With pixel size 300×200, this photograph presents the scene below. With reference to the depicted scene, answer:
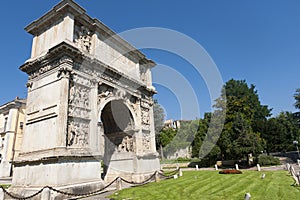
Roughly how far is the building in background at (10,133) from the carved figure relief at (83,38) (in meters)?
24.7

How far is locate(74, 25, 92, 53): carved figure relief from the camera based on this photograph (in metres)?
14.1

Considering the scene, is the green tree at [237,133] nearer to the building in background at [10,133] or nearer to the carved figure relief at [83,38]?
the carved figure relief at [83,38]

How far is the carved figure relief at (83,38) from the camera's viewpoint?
46.4 feet

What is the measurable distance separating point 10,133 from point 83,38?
25478mm

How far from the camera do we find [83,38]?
14.6m

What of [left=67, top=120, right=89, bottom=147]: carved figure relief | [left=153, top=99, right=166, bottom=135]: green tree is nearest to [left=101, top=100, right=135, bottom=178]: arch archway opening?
[left=67, top=120, right=89, bottom=147]: carved figure relief

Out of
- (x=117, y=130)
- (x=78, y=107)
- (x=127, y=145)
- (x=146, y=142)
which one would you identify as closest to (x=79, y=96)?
(x=78, y=107)

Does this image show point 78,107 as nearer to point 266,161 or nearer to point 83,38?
point 83,38

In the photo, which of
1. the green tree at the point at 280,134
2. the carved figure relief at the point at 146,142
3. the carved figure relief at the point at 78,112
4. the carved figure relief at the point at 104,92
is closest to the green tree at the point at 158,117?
the green tree at the point at 280,134

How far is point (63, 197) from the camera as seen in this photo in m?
10.0

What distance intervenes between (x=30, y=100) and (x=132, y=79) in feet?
25.9

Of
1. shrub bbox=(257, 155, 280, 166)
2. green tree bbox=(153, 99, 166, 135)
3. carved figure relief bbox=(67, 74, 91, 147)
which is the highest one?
green tree bbox=(153, 99, 166, 135)

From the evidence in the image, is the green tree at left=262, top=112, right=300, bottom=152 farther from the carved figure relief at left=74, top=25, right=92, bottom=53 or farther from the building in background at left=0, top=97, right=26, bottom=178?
the building in background at left=0, top=97, right=26, bottom=178

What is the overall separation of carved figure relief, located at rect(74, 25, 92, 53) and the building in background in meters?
24.7
